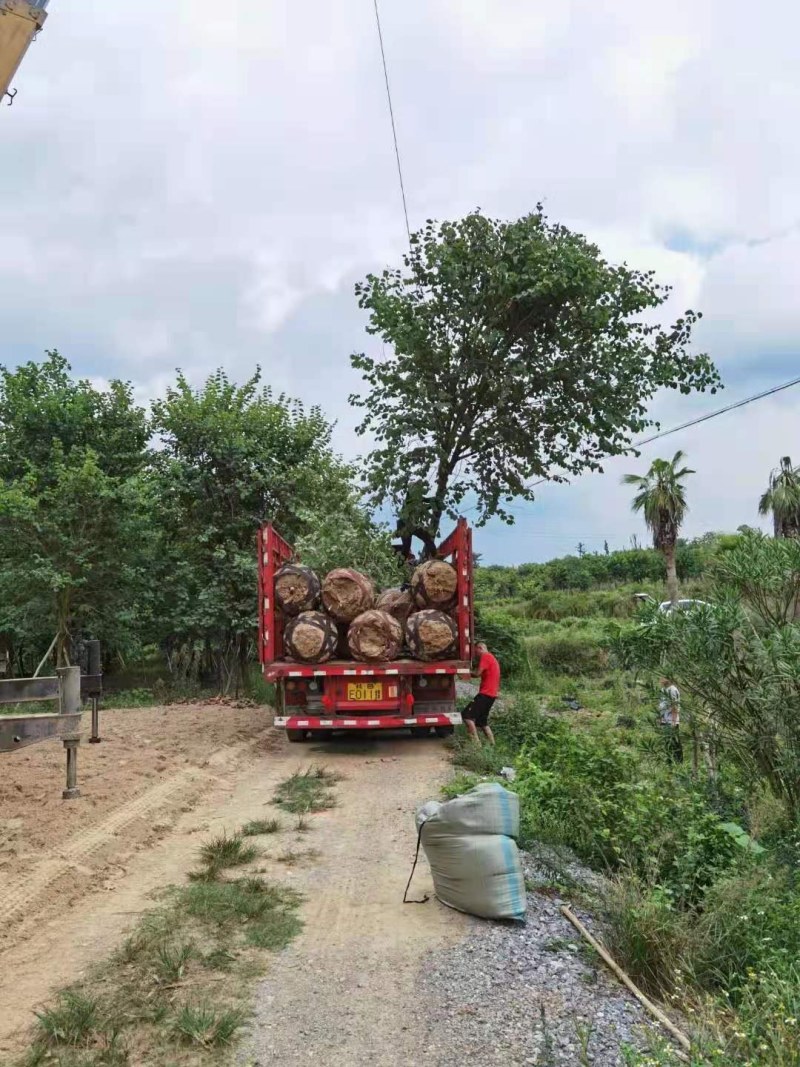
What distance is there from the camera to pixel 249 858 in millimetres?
6578

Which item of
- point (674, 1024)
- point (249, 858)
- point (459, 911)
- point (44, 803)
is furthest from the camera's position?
point (44, 803)

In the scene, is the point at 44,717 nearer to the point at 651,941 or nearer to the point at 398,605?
the point at 651,941

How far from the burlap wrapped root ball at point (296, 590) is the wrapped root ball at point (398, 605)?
1008mm

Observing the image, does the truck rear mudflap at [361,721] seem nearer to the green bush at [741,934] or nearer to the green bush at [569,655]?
the green bush at [741,934]

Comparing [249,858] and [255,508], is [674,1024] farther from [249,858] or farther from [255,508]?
[255,508]

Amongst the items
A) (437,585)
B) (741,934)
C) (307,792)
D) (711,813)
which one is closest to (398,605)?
(437,585)

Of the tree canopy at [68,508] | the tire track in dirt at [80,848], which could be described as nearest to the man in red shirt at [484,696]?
the tire track in dirt at [80,848]

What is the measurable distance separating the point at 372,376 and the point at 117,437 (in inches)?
272

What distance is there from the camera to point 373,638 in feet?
37.8

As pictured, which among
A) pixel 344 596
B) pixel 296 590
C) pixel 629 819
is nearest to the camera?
pixel 629 819

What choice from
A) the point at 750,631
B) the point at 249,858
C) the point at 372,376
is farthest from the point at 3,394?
the point at 750,631

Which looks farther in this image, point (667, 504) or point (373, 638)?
point (667, 504)

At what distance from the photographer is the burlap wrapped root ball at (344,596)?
11.9 m

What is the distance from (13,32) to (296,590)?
26.6ft
